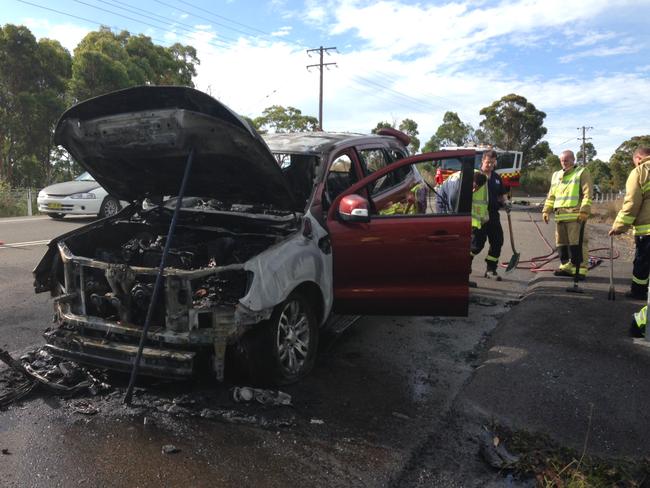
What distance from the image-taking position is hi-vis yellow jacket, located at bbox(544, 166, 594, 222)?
6.90 meters

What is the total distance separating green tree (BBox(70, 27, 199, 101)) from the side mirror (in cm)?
2413

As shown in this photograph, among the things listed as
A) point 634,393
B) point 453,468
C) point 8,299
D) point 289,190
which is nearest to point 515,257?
point 634,393

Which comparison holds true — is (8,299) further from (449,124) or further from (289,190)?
(449,124)

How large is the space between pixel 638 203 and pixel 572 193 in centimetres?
114

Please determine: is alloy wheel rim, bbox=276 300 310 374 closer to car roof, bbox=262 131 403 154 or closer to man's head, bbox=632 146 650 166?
car roof, bbox=262 131 403 154

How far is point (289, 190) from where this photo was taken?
4.01 meters

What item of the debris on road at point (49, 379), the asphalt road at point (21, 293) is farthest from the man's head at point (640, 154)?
the asphalt road at point (21, 293)

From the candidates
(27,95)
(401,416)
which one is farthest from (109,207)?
(27,95)

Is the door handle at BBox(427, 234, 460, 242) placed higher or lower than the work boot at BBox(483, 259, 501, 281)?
higher

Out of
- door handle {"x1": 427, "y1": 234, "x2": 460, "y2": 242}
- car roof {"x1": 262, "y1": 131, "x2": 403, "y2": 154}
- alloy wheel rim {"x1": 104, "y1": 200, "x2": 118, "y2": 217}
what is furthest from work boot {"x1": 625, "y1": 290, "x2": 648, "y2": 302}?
alloy wheel rim {"x1": 104, "y1": 200, "x2": 118, "y2": 217}

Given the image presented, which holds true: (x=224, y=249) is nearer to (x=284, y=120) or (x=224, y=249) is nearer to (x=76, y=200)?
(x=76, y=200)

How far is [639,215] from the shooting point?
5973 mm

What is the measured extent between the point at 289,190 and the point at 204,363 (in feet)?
4.76

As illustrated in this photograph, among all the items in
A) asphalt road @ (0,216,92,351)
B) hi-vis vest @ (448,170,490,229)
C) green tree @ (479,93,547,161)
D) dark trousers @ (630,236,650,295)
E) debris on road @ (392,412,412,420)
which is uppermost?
green tree @ (479,93,547,161)
